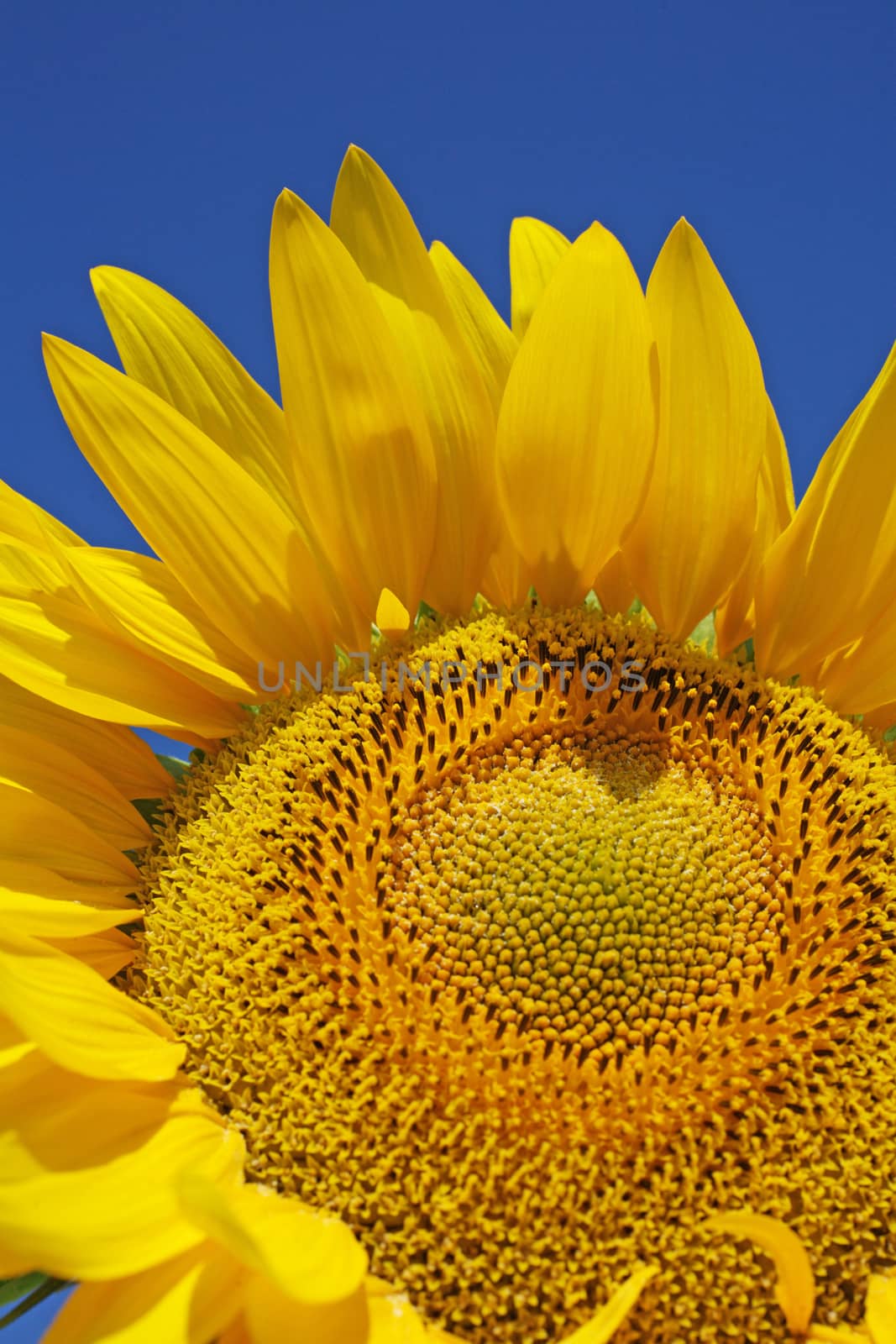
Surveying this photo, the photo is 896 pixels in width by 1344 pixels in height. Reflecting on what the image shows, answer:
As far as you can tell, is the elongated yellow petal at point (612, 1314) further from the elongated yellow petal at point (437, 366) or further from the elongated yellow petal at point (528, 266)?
the elongated yellow petal at point (528, 266)

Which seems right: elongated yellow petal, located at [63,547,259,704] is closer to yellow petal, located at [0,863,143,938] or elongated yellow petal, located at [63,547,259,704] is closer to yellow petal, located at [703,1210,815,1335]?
yellow petal, located at [0,863,143,938]

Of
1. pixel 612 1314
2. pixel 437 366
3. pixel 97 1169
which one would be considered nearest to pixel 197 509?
pixel 437 366

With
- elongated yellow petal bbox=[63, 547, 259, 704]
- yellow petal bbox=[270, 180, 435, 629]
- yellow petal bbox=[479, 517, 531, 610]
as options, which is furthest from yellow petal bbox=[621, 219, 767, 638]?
elongated yellow petal bbox=[63, 547, 259, 704]

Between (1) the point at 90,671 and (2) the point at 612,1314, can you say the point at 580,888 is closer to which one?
(2) the point at 612,1314

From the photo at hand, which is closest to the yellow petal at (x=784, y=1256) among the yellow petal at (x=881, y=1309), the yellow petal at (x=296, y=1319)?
the yellow petal at (x=881, y=1309)

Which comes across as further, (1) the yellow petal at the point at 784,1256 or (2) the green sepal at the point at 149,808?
(2) the green sepal at the point at 149,808

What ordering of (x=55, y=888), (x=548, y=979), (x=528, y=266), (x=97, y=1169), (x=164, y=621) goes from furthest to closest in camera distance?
(x=528, y=266) < (x=164, y=621) < (x=55, y=888) < (x=548, y=979) < (x=97, y=1169)
